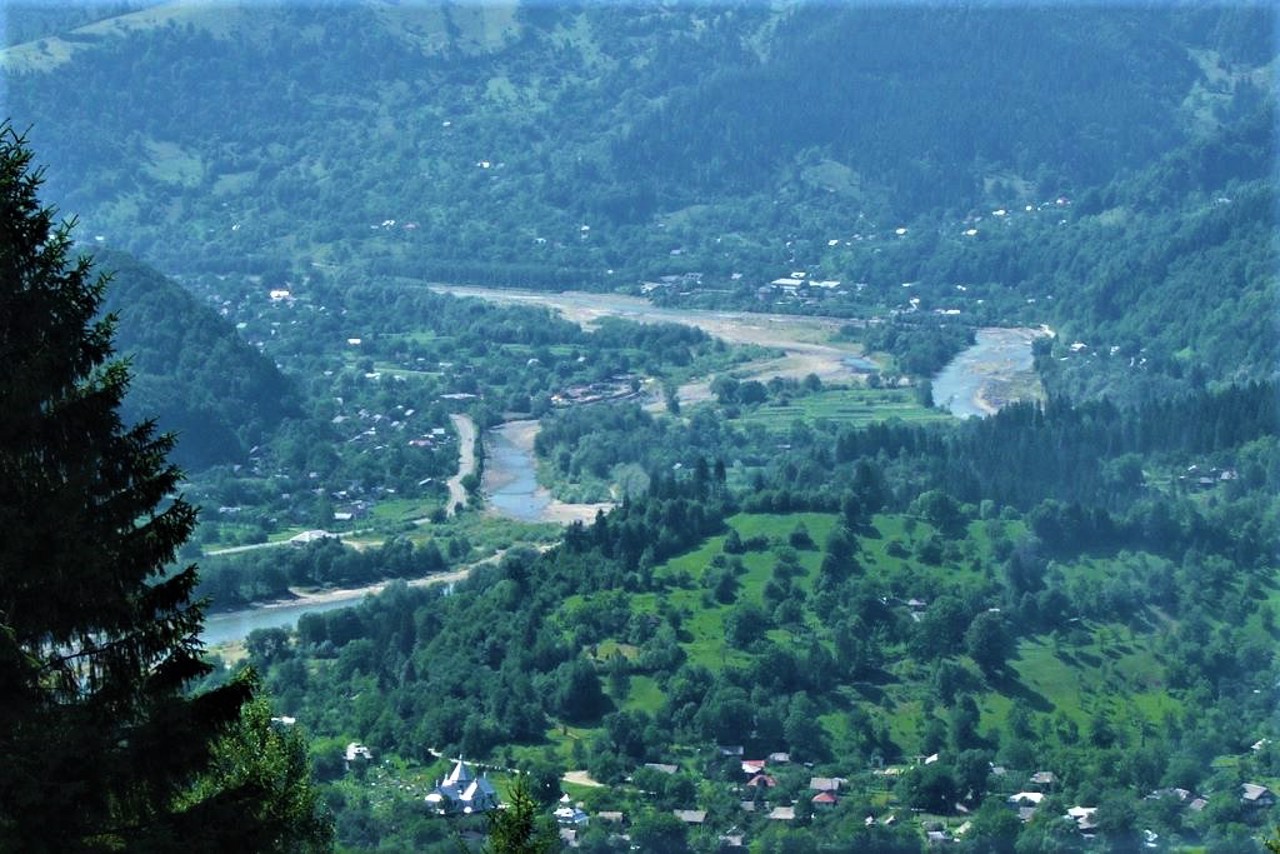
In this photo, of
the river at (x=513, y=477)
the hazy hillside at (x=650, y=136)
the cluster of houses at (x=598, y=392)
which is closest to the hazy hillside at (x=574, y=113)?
the hazy hillside at (x=650, y=136)

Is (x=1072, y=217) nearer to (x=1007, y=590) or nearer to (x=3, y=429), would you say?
(x=1007, y=590)

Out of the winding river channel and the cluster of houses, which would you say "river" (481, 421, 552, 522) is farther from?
the cluster of houses

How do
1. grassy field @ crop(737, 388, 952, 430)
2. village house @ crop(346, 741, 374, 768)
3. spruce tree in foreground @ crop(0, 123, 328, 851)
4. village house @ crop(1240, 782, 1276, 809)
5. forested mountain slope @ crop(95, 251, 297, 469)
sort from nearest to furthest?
spruce tree in foreground @ crop(0, 123, 328, 851) → village house @ crop(1240, 782, 1276, 809) → village house @ crop(346, 741, 374, 768) → forested mountain slope @ crop(95, 251, 297, 469) → grassy field @ crop(737, 388, 952, 430)

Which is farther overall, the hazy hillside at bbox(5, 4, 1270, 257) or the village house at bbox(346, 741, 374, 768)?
the hazy hillside at bbox(5, 4, 1270, 257)

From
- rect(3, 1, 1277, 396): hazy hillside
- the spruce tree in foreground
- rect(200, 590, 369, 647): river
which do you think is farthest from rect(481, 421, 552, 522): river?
the spruce tree in foreground

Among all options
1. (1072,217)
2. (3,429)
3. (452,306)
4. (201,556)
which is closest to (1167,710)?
(201,556)

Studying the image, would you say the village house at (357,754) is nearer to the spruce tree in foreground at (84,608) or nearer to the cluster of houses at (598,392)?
the spruce tree in foreground at (84,608)
